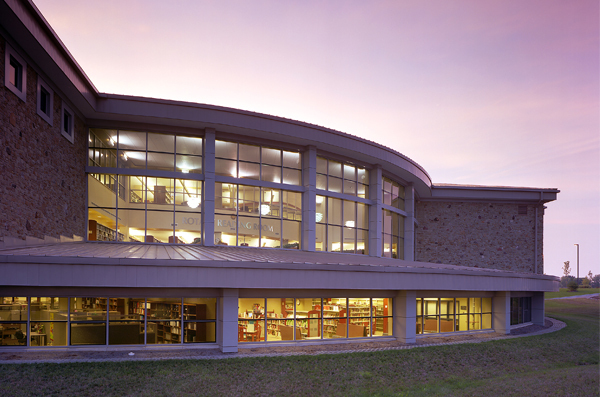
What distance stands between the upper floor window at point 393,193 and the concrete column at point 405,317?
11065 millimetres

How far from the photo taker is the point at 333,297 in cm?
2028

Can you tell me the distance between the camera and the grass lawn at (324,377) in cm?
1316

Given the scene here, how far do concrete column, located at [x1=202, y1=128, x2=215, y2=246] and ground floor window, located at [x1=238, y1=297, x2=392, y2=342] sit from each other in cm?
649

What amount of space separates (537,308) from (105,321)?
84.8 ft

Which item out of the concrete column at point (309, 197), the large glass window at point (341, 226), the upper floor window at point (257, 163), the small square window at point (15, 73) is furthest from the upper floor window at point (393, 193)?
the small square window at point (15, 73)

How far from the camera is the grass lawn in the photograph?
13164 mm

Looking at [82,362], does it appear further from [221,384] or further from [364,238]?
[364,238]

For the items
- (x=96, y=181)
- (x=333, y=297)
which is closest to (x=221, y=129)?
(x=96, y=181)

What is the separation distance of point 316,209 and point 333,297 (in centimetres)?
799

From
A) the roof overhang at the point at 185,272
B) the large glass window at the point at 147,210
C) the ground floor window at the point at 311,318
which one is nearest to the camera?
the roof overhang at the point at 185,272

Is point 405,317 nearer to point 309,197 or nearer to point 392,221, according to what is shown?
point 309,197

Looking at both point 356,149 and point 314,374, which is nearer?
point 314,374

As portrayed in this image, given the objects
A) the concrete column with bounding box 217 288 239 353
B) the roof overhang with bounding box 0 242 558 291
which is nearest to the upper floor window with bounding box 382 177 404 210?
the roof overhang with bounding box 0 242 558 291

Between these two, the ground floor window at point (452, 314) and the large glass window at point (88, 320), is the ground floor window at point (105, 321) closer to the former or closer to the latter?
the large glass window at point (88, 320)
